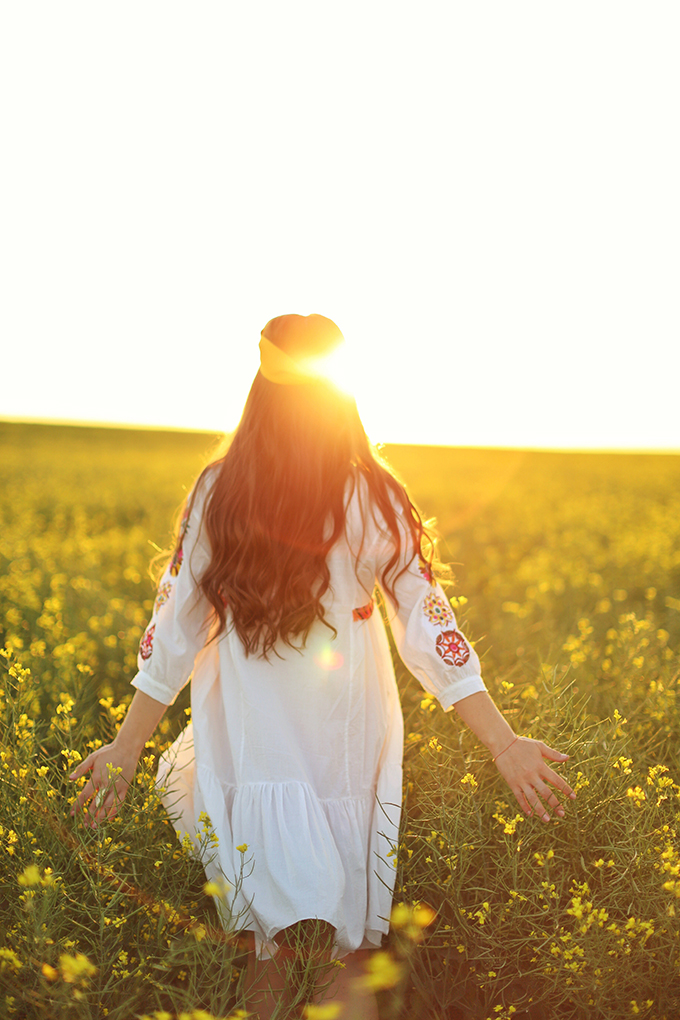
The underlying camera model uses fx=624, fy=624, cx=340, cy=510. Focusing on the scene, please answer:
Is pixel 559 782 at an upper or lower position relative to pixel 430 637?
lower

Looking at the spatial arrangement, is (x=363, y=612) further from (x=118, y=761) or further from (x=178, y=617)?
(x=118, y=761)

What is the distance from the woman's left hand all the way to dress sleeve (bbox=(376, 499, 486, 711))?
183mm

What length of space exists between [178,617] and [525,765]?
105 cm

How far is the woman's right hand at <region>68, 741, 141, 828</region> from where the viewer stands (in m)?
1.71

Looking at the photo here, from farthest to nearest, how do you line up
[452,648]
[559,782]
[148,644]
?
[148,644]
[452,648]
[559,782]

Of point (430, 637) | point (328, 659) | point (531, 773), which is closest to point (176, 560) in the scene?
point (328, 659)

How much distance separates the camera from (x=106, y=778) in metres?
1.76

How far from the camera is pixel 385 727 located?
196cm

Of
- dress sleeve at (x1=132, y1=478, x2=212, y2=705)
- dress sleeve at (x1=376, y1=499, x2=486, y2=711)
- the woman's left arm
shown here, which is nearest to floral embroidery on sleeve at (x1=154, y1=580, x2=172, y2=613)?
dress sleeve at (x1=132, y1=478, x2=212, y2=705)

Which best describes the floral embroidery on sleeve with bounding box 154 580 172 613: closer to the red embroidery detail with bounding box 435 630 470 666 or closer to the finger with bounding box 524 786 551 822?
the red embroidery detail with bounding box 435 630 470 666

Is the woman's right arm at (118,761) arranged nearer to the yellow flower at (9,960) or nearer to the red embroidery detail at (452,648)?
the yellow flower at (9,960)

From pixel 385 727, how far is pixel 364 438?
0.91 m

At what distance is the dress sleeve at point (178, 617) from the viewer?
5.94 feet

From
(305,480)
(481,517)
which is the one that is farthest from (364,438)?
(481,517)
